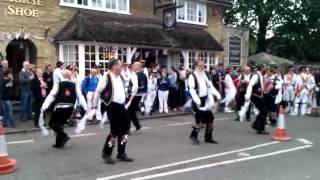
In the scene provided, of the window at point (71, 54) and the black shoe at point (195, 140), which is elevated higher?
the window at point (71, 54)

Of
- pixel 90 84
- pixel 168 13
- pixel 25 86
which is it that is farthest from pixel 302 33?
pixel 25 86

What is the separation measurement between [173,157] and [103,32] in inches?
429

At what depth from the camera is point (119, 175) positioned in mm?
7648

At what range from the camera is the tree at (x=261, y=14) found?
40.9m

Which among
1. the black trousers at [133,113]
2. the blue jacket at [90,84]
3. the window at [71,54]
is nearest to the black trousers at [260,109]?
the black trousers at [133,113]

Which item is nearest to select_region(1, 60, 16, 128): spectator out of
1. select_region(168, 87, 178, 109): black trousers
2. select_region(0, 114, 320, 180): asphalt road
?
select_region(0, 114, 320, 180): asphalt road

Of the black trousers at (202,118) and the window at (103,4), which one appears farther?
the window at (103,4)

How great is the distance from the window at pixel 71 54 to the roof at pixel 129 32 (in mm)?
490

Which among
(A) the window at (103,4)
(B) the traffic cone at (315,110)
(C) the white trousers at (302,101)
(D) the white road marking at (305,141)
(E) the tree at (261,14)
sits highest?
(E) the tree at (261,14)

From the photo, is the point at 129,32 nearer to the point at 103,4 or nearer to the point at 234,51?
the point at 103,4

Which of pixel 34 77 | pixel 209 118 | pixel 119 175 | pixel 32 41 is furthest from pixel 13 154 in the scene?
pixel 32 41

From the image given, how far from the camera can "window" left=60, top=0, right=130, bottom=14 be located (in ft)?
62.8

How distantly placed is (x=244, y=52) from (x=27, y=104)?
17.2 meters

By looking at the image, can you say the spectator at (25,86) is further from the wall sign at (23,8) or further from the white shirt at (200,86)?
the white shirt at (200,86)
